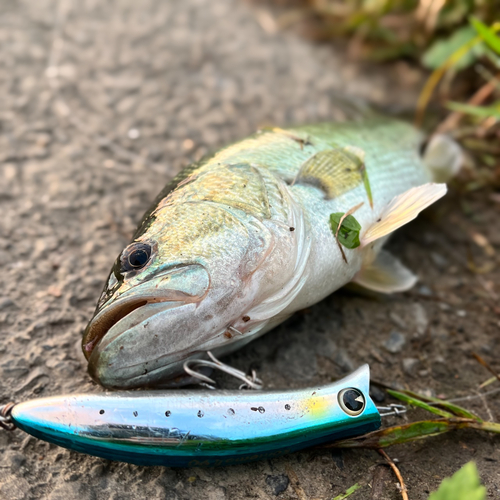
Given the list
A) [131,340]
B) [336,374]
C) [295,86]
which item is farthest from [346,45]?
[131,340]

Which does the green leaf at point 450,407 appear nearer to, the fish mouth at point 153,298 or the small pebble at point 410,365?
the small pebble at point 410,365

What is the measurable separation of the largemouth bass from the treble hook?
1.5 inches

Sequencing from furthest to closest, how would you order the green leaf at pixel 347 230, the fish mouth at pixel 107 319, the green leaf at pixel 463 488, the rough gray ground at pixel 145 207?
the green leaf at pixel 347 230
the rough gray ground at pixel 145 207
the fish mouth at pixel 107 319
the green leaf at pixel 463 488

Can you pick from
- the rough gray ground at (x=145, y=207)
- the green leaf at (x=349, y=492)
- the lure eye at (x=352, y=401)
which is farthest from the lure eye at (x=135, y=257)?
the green leaf at (x=349, y=492)

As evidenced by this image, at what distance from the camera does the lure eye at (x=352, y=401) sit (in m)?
1.91

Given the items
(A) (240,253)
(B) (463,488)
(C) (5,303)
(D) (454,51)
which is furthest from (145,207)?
(D) (454,51)

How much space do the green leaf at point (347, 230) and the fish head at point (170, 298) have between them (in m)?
0.44

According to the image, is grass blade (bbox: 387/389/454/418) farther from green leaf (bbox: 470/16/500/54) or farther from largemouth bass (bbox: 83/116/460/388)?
green leaf (bbox: 470/16/500/54)

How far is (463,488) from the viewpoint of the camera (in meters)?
1.45

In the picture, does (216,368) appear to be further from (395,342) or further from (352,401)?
(395,342)

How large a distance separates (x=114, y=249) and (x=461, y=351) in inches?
78.2

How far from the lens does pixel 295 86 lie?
13.7 ft

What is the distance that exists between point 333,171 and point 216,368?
1127mm

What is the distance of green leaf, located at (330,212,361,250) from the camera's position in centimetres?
230
